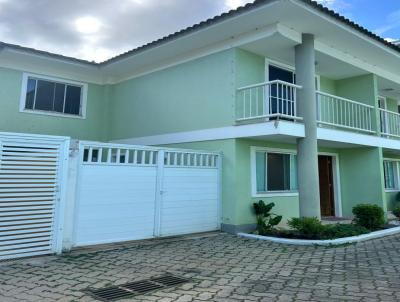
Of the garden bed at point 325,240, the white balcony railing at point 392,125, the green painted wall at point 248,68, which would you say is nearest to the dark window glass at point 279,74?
the green painted wall at point 248,68

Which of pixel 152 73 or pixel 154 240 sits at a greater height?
pixel 152 73

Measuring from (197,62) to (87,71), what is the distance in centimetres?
480

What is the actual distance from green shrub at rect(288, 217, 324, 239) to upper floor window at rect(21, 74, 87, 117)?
9.37 m

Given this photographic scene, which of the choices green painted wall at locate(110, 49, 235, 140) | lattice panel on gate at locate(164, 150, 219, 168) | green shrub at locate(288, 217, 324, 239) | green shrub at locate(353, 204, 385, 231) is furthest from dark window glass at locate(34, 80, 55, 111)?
green shrub at locate(353, 204, 385, 231)

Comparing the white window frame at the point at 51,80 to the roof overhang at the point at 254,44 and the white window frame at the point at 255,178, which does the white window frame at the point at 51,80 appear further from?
the white window frame at the point at 255,178

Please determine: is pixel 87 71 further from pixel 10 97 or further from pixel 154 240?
pixel 154 240

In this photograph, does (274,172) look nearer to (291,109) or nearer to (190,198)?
(291,109)

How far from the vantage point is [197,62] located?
11430 mm

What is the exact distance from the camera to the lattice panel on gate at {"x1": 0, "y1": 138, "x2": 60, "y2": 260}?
643cm

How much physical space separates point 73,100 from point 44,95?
1118 mm

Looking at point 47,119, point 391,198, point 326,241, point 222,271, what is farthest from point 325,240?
point 47,119

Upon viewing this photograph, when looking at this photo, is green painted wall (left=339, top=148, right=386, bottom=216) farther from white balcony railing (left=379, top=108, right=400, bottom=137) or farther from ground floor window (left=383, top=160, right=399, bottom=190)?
ground floor window (left=383, top=160, right=399, bottom=190)

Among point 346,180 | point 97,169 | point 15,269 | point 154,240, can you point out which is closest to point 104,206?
point 97,169

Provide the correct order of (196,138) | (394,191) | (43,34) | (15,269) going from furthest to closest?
(394,191) < (43,34) < (196,138) < (15,269)
